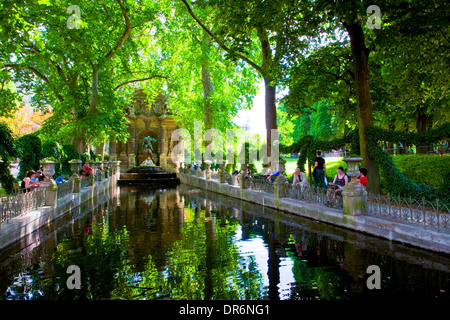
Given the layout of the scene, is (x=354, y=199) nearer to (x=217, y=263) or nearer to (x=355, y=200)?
(x=355, y=200)

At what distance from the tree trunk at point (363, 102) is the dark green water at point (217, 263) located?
3874 millimetres

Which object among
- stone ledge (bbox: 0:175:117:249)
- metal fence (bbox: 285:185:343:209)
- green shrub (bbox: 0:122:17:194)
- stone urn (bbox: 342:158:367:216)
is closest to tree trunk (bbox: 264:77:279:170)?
metal fence (bbox: 285:185:343:209)

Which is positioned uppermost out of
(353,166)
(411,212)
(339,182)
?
(353,166)

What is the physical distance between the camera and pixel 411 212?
764cm

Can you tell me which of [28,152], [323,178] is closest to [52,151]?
[28,152]

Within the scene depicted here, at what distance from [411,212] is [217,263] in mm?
4502

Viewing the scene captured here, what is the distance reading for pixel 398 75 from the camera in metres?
16.0

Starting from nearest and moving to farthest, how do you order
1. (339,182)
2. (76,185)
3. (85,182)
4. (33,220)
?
1. (33,220)
2. (339,182)
3. (76,185)
4. (85,182)

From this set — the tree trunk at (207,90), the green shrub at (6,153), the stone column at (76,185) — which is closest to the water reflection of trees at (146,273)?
the green shrub at (6,153)

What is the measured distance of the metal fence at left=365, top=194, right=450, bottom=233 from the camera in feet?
23.1

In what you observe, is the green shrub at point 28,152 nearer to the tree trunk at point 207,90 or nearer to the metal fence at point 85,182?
the metal fence at point 85,182
